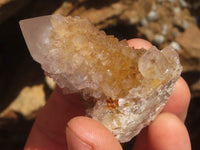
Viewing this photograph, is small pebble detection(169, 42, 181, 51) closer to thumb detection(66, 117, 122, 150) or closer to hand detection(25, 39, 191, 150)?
hand detection(25, 39, 191, 150)

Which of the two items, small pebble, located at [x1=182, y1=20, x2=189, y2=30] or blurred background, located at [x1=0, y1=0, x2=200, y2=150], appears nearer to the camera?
blurred background, located at [x1=0, y1=0, x2=200, y2=150]

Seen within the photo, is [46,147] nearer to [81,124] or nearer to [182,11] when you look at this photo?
[81,124]

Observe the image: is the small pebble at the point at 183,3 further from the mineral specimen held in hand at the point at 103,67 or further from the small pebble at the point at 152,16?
the mineral specimen held in hand at the point at 103,67

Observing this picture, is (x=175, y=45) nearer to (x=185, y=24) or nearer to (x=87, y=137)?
(x=185, y=24)

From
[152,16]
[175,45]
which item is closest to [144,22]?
[152,16]

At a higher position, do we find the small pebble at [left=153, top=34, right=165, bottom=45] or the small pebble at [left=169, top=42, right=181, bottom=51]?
the small pebble at [left=153, top=34, right=165, bottom=45]

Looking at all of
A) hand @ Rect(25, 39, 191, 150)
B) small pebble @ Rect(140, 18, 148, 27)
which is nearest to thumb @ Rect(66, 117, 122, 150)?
hand @ Rect(25, 39, 191, 150)
